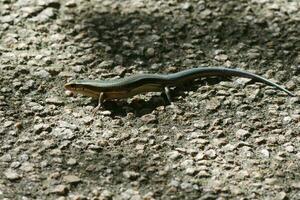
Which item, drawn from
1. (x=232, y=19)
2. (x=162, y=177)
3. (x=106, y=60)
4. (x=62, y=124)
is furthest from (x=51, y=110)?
(x=232, y=19)

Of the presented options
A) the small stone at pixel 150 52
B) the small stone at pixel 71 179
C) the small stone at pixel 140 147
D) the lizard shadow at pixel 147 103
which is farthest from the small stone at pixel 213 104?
the small stone at pixel 71 179

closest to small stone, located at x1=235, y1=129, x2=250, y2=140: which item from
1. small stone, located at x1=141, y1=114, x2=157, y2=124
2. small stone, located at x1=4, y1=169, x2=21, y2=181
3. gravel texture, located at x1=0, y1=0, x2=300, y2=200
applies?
gravel texture, located at x1=0, y1=0, x2=300, y2=200

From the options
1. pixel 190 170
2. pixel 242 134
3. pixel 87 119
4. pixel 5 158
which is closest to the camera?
pixel 190 170

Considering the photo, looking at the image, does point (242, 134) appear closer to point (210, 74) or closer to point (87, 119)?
point (210, 74)

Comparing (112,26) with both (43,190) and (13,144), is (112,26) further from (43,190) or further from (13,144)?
(43,190)

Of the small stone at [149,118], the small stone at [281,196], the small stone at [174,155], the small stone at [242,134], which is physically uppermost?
the small stone at [149,118]

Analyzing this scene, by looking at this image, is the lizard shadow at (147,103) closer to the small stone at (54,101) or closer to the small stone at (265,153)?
the small stone at (54,101)

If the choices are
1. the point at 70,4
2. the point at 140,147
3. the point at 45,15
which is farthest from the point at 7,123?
the point at 70,4
